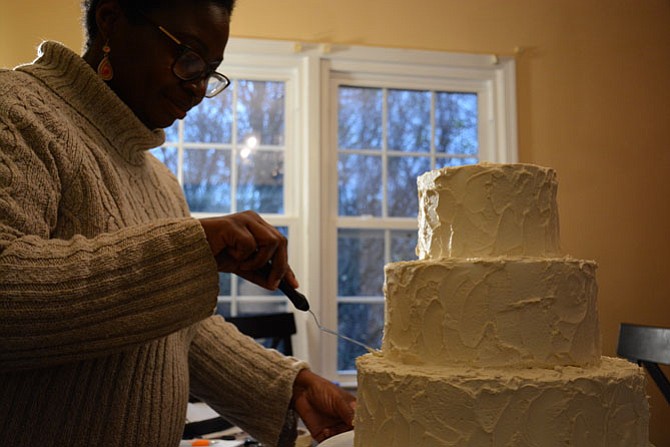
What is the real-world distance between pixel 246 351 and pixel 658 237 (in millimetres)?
3022

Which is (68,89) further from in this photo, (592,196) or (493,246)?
(592,196)

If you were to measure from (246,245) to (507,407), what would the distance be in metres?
0.41

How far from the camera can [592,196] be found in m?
3.57

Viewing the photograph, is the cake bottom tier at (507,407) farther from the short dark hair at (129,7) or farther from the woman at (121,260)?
the short dark hair at (129,7)

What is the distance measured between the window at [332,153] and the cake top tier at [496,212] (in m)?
2.22

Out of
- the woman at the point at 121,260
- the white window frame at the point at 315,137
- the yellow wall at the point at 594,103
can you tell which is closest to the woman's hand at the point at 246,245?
the woman at the point at 121,260

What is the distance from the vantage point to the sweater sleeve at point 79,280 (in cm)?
81

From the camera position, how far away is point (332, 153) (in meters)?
3.34

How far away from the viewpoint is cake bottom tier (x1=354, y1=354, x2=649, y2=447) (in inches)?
33.9

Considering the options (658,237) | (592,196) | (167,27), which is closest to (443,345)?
(167,27)

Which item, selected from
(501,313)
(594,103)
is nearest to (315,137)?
(594,103)

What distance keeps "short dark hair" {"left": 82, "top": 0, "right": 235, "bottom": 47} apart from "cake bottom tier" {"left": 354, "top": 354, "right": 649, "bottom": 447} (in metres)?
0.71

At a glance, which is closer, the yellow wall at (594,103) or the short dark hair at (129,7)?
the short dark hair at (129,7)

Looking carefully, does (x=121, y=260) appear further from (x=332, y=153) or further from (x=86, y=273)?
(x=332, y=153)
